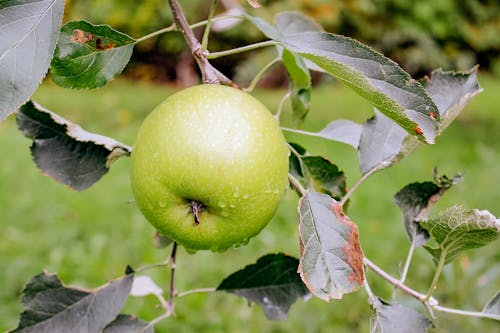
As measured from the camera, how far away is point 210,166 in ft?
2.14

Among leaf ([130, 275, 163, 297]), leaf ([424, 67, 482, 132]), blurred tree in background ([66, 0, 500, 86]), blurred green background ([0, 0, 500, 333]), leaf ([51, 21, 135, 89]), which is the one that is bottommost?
blurred tree in background ([66, 0, 500, 86])

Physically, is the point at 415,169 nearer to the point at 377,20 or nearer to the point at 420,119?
the point at 420,119

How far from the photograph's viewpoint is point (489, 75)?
8.97 metres

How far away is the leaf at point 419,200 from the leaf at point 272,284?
176 millimetres

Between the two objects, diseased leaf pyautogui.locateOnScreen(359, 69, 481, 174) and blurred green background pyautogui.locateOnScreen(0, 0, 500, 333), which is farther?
blurred green background pyautogui.locateOnScreen(0, 0, 500, 333)

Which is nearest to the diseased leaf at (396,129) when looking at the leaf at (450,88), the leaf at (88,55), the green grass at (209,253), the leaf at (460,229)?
the leaf at (450,88)

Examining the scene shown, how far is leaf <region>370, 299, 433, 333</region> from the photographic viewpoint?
0.72 meters

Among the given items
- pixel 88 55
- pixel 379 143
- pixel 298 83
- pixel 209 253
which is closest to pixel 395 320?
Result: pixel 379 143

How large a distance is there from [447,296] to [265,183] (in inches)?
68.2

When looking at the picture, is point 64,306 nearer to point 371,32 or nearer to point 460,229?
point 460,229

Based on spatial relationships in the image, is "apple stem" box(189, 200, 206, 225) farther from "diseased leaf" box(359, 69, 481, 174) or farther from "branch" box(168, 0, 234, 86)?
"diseased leaf" box(359, 69, 481, 174)

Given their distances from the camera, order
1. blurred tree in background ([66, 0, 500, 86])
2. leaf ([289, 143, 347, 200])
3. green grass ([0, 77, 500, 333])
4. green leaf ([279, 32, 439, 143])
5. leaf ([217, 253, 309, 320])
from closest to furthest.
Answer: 1. green leaf ([279, 32, 439, 143])
2. leaf ([289, 143, 347, 200])
3. leaf ([217, 253, 309, 320])
4. green grass ([0, 77, 500, 333])
5. blurred tree in background ([66, 0, 500, 86])

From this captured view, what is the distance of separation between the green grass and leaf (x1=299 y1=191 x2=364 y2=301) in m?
0.91

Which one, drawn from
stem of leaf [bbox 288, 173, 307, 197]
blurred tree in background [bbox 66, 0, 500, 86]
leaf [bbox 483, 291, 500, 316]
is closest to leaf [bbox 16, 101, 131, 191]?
stem of leaf [bbox 288, 173, 307, 197]
